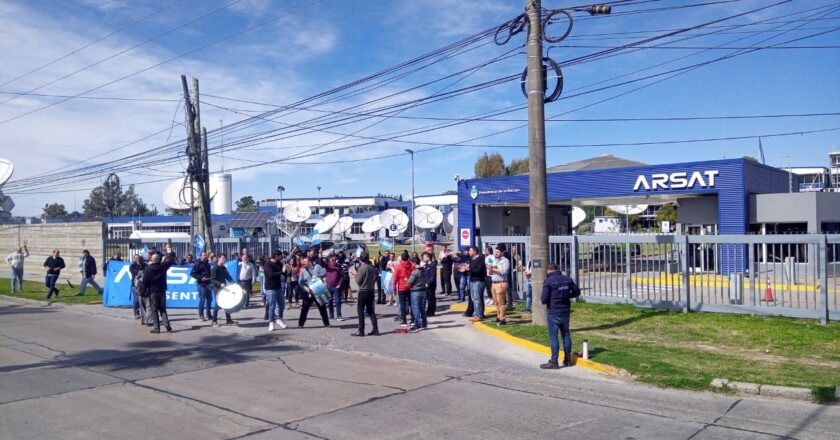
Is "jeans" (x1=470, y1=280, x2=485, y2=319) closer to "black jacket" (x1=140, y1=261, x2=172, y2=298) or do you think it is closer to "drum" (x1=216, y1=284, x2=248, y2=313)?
"drum" (x1=216, y1=284, x2=248, y2=313)

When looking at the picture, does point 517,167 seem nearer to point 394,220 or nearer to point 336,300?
point 394,220

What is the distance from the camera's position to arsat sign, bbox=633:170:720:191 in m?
28.7

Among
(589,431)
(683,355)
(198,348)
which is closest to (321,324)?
(198,348)

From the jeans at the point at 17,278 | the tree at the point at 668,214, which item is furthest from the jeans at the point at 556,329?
the tree at the point at 668,214

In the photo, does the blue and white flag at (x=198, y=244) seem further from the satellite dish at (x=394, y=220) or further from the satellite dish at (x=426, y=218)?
the satellite dish at (x=426, y=218)

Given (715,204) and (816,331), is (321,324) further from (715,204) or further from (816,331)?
(715,204)

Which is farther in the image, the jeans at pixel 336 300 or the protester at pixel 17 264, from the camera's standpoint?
the protester at pixel 17 264

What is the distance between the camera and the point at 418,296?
1426cm

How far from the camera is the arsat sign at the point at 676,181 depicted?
28.7m

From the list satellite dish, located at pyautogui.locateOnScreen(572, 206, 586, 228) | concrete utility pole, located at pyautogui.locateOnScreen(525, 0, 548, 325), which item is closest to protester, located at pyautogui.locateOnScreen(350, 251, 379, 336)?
concrete utility pole, located at pyautogui.locateOnScreen(525, 0, 548, 325)

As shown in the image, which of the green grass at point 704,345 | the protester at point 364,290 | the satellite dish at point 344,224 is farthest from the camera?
the satellite dish at point 344,224

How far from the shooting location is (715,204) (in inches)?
1222

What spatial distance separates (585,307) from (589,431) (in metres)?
10.4

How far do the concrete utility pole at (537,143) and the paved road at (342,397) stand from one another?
228 cm
